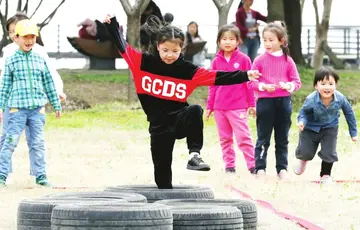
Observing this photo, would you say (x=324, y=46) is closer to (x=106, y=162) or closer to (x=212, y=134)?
(x=212, y=134)

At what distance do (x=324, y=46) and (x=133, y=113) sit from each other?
552 inches

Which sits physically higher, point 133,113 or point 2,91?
point 2,91

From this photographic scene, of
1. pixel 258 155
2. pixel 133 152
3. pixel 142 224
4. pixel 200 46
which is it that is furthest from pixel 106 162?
pixel 200 46

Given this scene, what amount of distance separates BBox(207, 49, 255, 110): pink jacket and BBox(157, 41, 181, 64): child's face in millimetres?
3228

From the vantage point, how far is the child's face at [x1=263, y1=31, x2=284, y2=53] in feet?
38.5

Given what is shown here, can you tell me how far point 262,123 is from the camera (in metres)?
12.0

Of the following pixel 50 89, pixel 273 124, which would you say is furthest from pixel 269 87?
pixel 50 89

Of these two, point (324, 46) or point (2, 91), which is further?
point (324, 46)

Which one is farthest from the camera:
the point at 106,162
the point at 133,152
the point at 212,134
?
the point at 212,134

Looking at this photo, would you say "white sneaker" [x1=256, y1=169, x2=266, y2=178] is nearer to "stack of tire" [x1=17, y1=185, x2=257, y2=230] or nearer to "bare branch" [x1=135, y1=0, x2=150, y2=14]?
"stack of tire" [x1=17, y1=185, x2=257, y2=230]

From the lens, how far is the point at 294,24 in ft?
106

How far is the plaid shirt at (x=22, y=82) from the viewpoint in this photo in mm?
10891

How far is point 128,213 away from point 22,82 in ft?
13.7

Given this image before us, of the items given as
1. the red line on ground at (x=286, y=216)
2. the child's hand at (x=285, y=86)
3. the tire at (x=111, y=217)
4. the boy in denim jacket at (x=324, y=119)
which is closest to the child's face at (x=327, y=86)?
the boy in denim jacket at (x=324, y=119)
